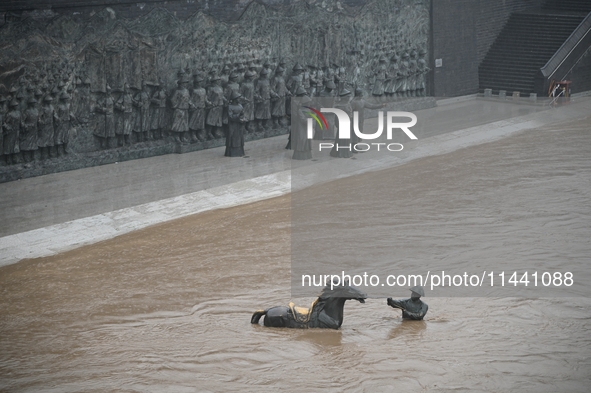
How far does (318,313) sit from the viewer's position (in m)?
11.5

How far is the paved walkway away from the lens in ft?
51.5

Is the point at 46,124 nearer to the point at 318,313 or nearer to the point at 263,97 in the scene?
the point at 263,97

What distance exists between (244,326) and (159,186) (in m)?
7.25

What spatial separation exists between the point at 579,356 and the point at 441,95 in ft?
60.4

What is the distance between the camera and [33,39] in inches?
738

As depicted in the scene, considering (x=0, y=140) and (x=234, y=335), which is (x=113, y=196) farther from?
(x=234, y=335)

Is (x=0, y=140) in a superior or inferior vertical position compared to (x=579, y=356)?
superior

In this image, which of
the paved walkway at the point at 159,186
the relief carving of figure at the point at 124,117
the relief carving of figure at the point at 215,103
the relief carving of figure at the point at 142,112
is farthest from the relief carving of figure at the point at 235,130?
the relief carving of figure at the point at 124,117

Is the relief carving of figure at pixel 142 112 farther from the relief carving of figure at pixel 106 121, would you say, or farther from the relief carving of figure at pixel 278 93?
the relief carving of figure at pixel 278 93

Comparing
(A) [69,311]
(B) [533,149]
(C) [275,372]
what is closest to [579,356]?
(C) [275,372]

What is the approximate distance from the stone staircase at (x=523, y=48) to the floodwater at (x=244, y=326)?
488 inches

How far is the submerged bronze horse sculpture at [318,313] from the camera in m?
11.3

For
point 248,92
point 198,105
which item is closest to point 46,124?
point 198,105

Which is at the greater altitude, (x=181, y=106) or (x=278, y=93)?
(x=278, y=93)
